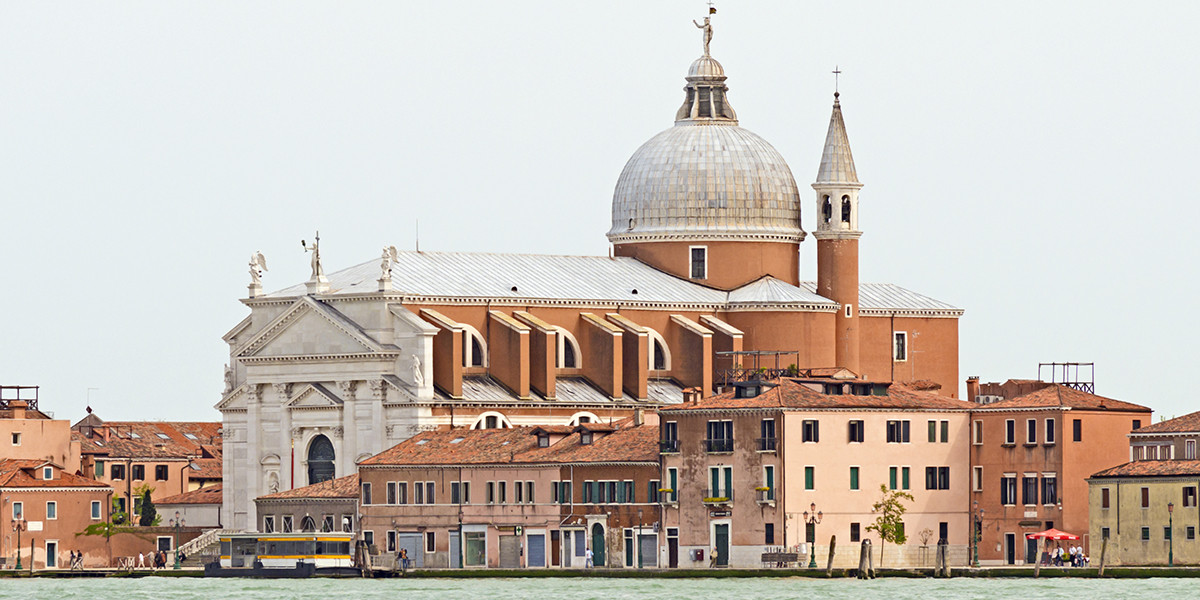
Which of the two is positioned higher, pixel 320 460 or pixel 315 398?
pixel 315 398

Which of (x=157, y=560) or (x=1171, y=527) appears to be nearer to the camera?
(x=1171, y=527)

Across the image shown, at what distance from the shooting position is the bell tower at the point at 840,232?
97125 mm

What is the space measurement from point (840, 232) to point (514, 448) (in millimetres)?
17251

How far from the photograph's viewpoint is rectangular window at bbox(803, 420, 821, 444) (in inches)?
3056

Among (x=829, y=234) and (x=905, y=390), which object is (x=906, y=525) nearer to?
(x=905, y=390)

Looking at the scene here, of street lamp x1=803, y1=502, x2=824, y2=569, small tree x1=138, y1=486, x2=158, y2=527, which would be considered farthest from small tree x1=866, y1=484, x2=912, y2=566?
small tree x1=138, y1=486, x2=158, y2=527

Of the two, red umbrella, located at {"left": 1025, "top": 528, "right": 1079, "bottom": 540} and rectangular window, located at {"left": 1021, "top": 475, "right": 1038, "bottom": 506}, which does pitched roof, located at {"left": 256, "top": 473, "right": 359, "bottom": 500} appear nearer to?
rectangular window, located at {"left": 1021, "top": 475, "right": 1038, "bottom": 506}

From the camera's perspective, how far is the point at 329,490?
287 feet

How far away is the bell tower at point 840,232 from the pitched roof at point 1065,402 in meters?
16.0

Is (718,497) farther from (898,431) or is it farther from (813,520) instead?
(898,431)

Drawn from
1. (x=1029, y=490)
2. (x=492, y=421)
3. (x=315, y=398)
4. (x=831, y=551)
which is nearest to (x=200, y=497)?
(x=315, y=398)

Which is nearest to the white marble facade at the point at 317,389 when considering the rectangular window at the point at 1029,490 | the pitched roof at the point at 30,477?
the pitched roof at the point at 30,477

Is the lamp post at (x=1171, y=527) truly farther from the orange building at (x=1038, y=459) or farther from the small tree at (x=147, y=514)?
the small tree at (x=147, y=514)

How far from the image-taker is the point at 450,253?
95.1 m
